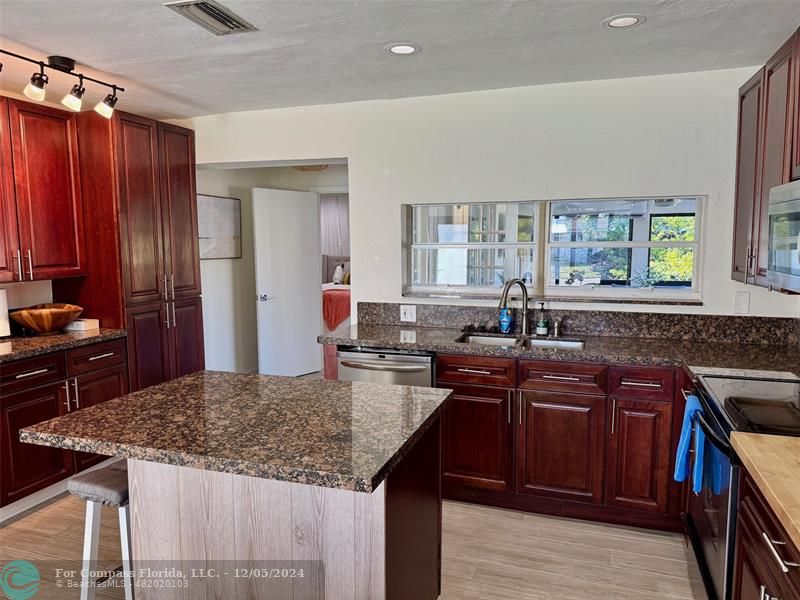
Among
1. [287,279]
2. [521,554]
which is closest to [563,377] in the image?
[521,554]

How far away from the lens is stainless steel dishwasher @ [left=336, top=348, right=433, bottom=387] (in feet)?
10.1

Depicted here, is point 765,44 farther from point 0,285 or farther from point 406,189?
point 0,285

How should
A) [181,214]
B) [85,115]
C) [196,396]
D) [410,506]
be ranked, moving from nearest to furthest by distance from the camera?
[410,506], [196,396], [85,115], [181,214]

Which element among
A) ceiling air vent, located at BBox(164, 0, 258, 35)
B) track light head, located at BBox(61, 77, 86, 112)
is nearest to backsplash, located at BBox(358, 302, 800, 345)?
ceiling air vent, located at BBox(164, 0, 258, 35)

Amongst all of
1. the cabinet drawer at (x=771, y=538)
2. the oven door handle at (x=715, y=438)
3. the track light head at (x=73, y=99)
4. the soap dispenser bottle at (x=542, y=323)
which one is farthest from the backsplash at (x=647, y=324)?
the track light head at (x=73, y=99)

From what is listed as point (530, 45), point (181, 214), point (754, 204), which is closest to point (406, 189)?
point (530, 45)

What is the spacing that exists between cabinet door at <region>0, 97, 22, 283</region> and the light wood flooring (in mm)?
1385

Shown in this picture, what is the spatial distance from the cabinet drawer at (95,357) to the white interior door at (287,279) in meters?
1.85

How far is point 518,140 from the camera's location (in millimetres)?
3363

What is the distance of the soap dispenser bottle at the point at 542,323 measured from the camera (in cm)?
331

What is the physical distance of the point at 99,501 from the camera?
1915 mm

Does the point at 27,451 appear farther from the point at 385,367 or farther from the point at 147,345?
the point at 385,367

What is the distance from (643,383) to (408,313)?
5.06ft

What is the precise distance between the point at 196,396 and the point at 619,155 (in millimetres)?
2616
